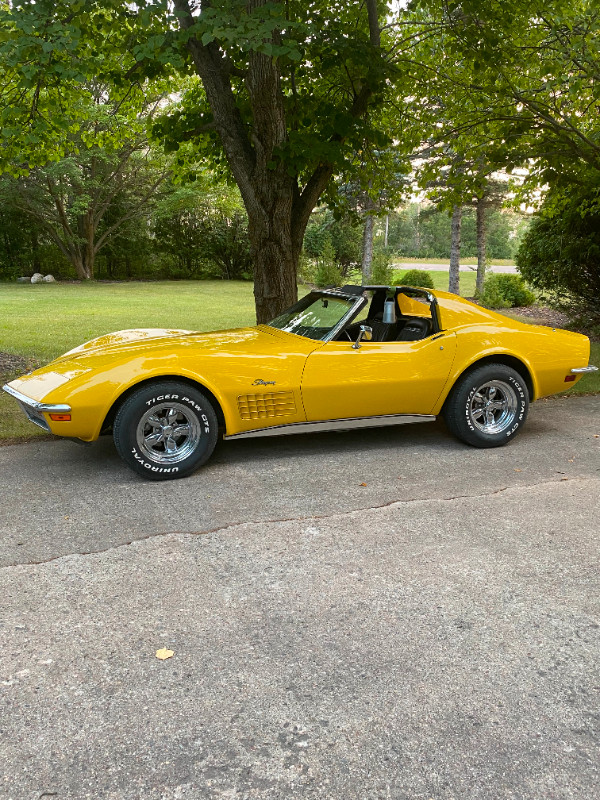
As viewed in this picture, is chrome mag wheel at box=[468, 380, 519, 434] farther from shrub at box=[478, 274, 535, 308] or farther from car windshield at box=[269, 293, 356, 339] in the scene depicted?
shrub at box=[478, 274, 535, 308]

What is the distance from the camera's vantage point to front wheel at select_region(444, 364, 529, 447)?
5.65 meters

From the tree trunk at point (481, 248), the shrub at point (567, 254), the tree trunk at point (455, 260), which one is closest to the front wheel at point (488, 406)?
the shrub at point (567, 254)

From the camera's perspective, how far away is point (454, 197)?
33.8ft

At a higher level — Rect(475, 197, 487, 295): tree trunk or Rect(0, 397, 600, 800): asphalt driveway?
Rect(475, 197, 487, 295): tree trunk

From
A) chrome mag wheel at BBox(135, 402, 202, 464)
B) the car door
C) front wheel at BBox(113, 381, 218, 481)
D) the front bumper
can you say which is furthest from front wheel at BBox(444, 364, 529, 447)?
the front bumper

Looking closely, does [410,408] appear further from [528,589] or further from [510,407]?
[528,589]

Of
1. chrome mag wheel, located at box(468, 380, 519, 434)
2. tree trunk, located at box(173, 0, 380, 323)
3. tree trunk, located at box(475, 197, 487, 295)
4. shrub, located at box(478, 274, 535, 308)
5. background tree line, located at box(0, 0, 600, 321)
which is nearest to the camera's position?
chrome mag wheel, located at box(468, 380, 519, 434)

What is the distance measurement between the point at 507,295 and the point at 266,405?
1661cm

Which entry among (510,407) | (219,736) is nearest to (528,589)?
(219,736)

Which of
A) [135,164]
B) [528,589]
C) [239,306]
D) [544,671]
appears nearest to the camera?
[544,671]

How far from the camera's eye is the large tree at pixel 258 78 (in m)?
6.09

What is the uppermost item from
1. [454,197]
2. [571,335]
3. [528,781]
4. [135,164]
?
[135,164]

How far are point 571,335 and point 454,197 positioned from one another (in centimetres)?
483

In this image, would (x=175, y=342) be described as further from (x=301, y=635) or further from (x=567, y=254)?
(x=567, y=254)
